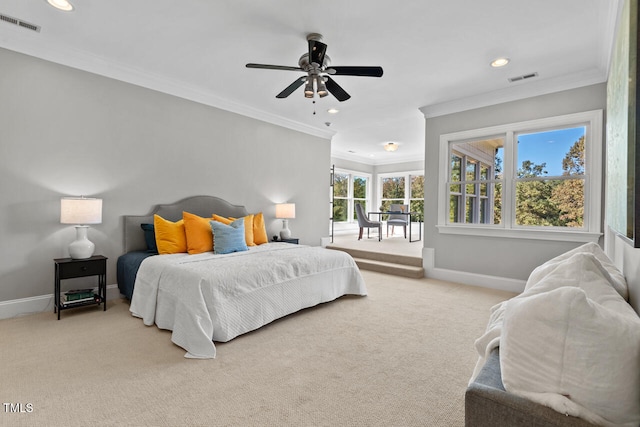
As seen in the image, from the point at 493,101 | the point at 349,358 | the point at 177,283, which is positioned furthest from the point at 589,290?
the point at 493,101

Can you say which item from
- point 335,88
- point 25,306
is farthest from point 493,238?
point 25,306

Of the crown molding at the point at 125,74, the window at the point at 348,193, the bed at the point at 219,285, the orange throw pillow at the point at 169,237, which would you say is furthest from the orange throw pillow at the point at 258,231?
the window at the point at 348,193

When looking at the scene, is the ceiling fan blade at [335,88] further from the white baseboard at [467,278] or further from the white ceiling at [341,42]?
the white baseboard at [467,278]

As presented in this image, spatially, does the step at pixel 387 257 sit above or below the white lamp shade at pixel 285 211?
below

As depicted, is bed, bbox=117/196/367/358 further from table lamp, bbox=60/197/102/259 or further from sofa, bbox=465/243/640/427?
sofa, bbox=465/243/640/427

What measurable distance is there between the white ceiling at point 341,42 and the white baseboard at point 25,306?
2398mm

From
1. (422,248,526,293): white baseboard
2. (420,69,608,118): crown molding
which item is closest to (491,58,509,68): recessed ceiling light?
(420,69,608,118): crown molding

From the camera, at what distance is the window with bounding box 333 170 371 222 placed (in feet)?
30.0

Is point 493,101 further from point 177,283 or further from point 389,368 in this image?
point 177,283

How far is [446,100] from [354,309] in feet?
10.7

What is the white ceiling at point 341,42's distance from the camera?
252 cm

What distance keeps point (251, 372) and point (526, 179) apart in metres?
4.00

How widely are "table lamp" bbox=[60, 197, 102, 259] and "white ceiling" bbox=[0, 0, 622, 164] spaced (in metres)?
1.49

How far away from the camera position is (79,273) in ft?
9.99
